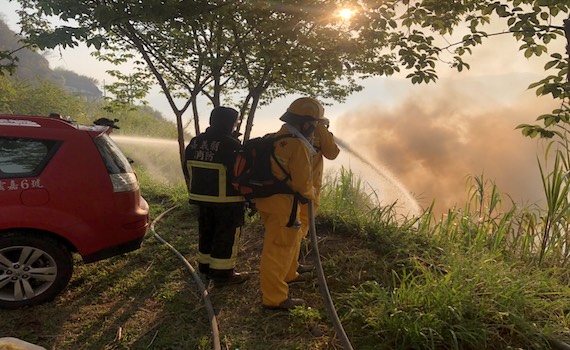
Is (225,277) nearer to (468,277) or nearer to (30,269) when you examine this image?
(30,269)

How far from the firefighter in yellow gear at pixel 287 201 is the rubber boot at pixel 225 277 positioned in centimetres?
56

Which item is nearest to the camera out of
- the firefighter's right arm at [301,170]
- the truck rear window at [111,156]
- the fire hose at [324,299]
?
the fire hose at [324,299]

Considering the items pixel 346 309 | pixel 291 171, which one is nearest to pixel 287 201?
pixel 291 171

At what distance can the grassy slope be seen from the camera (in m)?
2.54

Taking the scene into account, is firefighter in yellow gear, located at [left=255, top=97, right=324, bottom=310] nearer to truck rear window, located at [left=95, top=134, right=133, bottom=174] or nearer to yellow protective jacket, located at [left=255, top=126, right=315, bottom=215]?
yellow protective jacket, located at [left=255, top=126, right=315, bottom=215]

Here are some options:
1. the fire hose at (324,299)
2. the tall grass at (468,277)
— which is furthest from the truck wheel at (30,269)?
the tall grass at (468,277)

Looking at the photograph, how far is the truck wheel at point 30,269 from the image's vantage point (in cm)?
290

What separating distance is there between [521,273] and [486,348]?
1.10 m

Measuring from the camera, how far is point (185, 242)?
16.0ft

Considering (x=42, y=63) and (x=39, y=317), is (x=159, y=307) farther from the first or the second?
(x=42, y=63)

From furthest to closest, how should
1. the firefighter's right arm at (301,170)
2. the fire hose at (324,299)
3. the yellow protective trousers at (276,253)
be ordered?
the yellow protective trousers at (276,253), the firefighter's right arm at (301,170), the fire hose at (324,299)

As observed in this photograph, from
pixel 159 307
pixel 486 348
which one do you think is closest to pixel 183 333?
pixel 159 307

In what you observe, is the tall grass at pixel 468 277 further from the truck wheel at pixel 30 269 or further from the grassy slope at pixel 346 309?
the truck wheel at pixel 30 269

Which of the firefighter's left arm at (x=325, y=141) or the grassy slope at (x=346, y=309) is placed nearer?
the grassy slope at (x=346, y=309)
